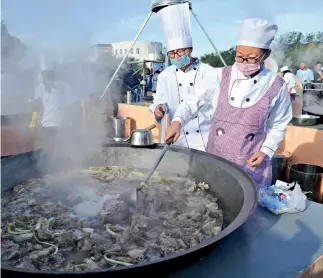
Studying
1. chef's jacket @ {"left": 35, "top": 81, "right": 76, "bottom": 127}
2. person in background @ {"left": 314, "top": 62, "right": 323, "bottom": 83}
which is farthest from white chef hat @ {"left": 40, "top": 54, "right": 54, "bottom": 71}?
person in background @ {"left": 314, "top": 62, "right": 323, "bottom": 83}

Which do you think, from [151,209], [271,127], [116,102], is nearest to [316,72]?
[116,102]

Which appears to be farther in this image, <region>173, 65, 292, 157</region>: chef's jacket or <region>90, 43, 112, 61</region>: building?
<region>90, 43, 112, 61</region>: building

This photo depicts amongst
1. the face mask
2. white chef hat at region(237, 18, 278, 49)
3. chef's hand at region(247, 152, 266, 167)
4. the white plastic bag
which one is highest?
white chef hat at region(237, 18, 278, 49)

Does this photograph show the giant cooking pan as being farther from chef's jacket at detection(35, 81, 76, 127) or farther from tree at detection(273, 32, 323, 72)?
tree at detection(273, 32, 323, 72)

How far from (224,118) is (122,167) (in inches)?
43.8

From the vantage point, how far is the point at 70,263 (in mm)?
1474

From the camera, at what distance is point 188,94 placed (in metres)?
3.81

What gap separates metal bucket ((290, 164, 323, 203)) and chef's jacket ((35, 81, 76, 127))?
11.2 feet

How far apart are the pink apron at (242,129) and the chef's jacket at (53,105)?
2.33 metres

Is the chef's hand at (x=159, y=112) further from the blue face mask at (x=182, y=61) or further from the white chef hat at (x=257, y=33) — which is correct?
the white chef hat at (x=257, y=33)

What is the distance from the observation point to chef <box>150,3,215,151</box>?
144 inches

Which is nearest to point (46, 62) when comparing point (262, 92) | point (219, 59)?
point (262, 92)

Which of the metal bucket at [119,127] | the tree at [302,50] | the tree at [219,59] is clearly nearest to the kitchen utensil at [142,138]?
the metal bucket at [119,127]

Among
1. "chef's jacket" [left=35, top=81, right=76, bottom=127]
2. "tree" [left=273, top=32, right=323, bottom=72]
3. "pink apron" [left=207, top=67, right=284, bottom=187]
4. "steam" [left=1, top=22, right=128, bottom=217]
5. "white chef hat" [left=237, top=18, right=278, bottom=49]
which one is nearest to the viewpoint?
"steam" [left=1, top=22, right=128, bottom=217]
